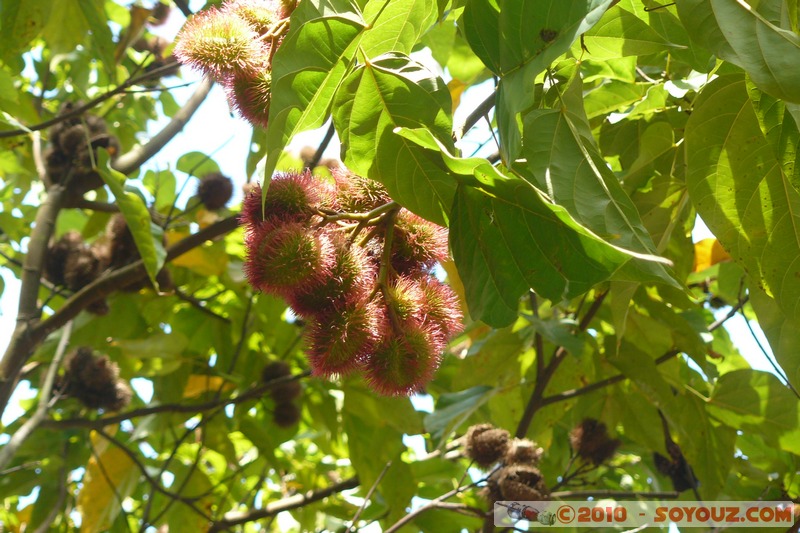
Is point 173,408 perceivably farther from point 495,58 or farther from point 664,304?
point 495,58

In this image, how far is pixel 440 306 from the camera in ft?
5.13

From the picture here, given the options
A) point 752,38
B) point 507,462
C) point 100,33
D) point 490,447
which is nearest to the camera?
point 752,38

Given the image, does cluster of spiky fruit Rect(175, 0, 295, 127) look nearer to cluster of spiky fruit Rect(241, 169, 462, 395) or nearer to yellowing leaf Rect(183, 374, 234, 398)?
cluster of spiky fruit Rect(241, 169, 462, 395)

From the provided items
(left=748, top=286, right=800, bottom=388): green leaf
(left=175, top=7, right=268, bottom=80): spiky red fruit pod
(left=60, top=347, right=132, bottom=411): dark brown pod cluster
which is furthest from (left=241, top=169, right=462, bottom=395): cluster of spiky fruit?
(left=60, top=347, right=132, bottom=411): dark brown pod cluster

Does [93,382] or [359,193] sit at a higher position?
[93,382]

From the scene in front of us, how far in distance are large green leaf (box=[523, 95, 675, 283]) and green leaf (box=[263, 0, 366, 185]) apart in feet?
1.06

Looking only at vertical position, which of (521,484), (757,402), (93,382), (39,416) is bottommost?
(521,484)

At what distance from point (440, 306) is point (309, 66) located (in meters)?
0.60

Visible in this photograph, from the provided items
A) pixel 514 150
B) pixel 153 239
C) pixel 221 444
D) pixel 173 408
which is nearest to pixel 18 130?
pixel 153 239

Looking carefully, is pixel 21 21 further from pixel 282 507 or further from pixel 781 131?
pixel 781 131

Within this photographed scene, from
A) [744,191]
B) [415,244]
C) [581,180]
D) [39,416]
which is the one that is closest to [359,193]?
[415,244]

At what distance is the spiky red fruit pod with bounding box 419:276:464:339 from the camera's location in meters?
1.55

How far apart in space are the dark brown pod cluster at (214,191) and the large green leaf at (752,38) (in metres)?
2.49

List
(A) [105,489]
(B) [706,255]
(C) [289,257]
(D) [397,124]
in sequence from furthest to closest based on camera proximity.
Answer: (A) [105,489]
(B) [706,255]
(C) [289,257]
(D) [397,124]
